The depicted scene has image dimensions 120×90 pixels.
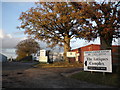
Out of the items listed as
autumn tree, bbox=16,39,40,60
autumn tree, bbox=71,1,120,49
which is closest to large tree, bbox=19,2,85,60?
autumn tree, bbox=71,1,120,49

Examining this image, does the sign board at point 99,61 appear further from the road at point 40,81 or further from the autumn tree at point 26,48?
the autumn tree at point 26,48

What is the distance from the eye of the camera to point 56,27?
88.6 ft

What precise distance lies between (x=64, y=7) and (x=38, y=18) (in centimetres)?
454

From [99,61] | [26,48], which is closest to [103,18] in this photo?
[99,61]

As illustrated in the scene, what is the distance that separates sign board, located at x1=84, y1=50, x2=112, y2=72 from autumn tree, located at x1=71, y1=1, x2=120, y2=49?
5.16 ft

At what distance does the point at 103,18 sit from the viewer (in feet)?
44.6

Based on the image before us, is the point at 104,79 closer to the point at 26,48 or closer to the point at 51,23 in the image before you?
the point at 51,23

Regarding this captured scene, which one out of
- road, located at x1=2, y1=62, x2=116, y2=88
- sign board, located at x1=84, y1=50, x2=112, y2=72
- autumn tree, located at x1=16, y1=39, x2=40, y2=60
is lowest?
road, located at x1=2, y1=62, x2=116, y2=88

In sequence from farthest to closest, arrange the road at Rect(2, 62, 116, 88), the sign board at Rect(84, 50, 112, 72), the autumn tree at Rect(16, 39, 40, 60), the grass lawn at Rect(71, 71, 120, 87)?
the autumn tree at Rect(16, 39, 40, 60), the sign board at Rect(84, 50, 112, 72), the grass lawn at Rect(71, 71, 120, 87), the road at Rect(2, 62, 116, 88)

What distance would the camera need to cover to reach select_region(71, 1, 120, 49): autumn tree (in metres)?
13.1

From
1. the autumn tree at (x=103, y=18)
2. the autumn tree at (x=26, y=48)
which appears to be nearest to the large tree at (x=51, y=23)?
the autumn tree at (x=103, y=18)

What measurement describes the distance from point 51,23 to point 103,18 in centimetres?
1270

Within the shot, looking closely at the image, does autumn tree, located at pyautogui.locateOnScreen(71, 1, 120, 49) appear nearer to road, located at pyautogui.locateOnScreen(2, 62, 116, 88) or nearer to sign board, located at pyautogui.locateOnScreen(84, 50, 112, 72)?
sign board, located at pyautogui.locateOnScreen(84, 50, 112, 72)

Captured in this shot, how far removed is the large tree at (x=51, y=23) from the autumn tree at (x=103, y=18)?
→ 9.39 metres
